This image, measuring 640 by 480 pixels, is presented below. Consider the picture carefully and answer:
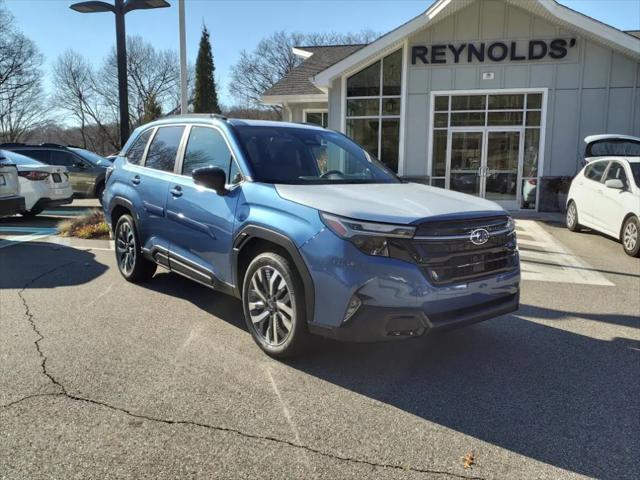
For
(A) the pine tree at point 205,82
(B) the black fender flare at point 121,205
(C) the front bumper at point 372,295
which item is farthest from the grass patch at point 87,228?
(A) the pine tree at point 205,82

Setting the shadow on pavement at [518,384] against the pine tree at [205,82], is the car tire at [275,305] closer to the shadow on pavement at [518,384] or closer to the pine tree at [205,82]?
the shadow on pavement at [518,384]

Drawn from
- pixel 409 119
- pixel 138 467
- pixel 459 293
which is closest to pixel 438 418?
pixel 459 293

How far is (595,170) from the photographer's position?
33.8ft

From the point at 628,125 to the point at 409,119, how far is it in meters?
5.66

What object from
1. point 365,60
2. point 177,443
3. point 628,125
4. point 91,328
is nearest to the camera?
point 177,443

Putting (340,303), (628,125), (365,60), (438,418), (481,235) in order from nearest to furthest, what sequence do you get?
(438,418) < (340,303) < (481,235) < (628,125) < (365,60)

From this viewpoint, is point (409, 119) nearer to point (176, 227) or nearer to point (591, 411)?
point (176, 227)

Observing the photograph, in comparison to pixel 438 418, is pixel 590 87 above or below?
→ above

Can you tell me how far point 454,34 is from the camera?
581 inches

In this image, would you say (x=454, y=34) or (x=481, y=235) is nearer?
(x=481, y=235)

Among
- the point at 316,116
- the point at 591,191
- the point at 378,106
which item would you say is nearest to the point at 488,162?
the point at 378,106

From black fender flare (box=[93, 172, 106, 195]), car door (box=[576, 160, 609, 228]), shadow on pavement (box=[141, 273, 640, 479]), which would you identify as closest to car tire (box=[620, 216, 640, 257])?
car door (box=[576, 160, 609, 228])

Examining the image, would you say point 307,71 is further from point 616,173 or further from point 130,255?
point 130,255

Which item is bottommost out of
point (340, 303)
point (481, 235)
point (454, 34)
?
point (340, 303)
